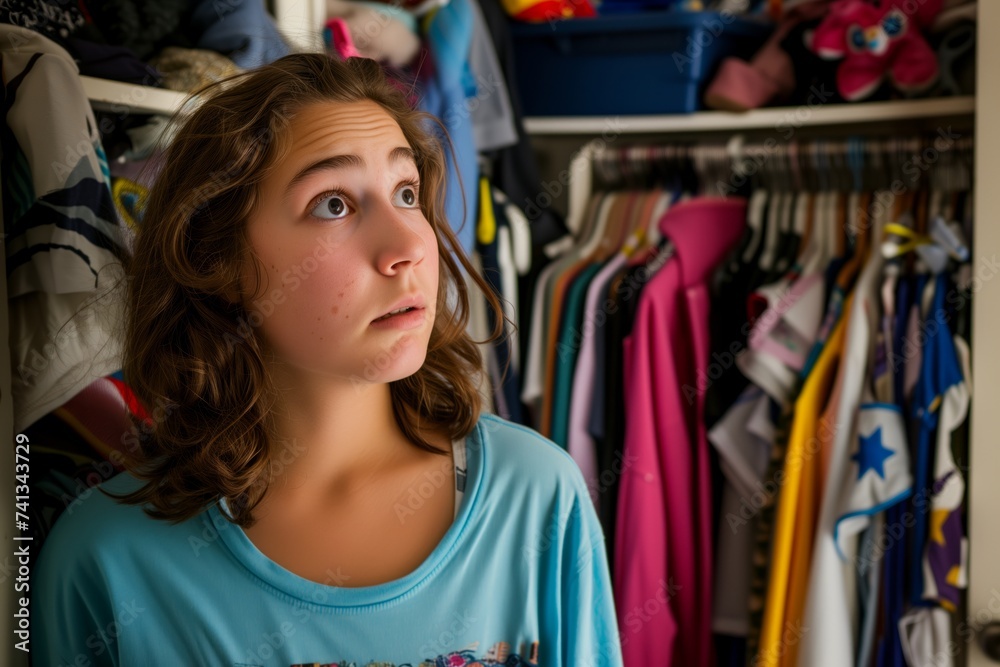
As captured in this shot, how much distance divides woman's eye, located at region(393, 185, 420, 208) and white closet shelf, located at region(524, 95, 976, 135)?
1069 millimetres

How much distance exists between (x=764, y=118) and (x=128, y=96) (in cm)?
123

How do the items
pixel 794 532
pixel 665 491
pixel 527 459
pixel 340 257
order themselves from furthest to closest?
pixel 665 491 → pixel 794 532 → pixel 527 459 → pixel 340 257

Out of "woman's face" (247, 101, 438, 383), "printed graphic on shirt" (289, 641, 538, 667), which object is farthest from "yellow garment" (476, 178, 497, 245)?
"printed graphic on shirt" (289, 641, 538, 667)

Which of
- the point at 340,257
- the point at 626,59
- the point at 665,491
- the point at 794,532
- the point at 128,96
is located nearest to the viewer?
the point at 340,257

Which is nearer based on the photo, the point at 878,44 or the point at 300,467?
the point at 300,467

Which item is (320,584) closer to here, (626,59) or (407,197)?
(407,197)

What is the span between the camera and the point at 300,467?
3.21 feet

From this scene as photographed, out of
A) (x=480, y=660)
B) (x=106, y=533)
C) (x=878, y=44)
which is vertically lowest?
(x=480, y=660)

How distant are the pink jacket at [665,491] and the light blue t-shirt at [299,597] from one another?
0.77 m

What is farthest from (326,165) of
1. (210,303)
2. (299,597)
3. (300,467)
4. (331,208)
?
(299,597)

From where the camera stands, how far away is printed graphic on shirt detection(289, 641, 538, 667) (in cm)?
90

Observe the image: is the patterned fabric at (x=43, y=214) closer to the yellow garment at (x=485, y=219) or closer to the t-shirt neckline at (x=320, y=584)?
the t-shirt neckline at (x=320, y=584)

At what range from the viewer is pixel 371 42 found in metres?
1.60

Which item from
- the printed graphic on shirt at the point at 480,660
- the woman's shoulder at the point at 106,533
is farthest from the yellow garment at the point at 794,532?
the woman's shoulder at the point at 106,533
